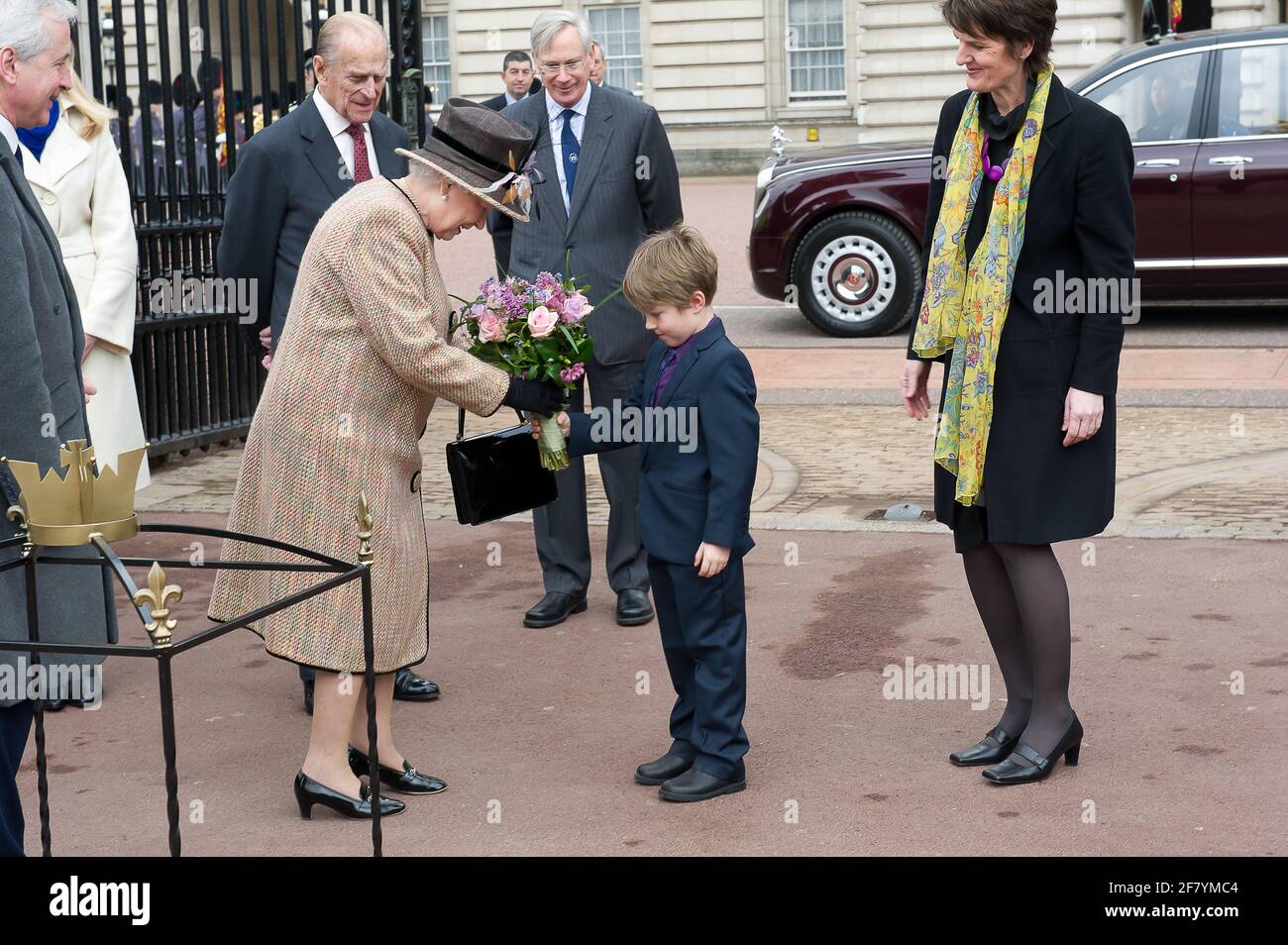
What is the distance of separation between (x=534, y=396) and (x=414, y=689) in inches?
53.1

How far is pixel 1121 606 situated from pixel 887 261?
6.88 metres

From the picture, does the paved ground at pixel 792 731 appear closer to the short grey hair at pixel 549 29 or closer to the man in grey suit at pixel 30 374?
the man in grey suit at pixel 30 374

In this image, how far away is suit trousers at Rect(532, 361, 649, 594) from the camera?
6227 mm

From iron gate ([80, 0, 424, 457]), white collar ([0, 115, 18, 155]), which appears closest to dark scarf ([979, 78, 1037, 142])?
white collar ([0, 115, 18, 155])

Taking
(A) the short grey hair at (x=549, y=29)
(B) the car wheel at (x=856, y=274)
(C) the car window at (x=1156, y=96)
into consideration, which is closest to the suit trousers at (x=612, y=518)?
(A) the short grey hair at (x=549, y=29)

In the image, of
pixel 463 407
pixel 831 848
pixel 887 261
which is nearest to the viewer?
pixel 831 848

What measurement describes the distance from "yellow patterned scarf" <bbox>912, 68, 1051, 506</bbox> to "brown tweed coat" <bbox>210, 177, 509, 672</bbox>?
116 centimetres

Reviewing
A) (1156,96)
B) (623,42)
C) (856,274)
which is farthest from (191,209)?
(623,42)

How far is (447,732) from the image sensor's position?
5051mm

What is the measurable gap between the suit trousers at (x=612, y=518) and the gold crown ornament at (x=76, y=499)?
3.19 metres

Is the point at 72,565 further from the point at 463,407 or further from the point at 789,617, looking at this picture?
the point at 789,617

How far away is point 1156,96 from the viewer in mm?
12172

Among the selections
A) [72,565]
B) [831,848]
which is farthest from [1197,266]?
[72,565]

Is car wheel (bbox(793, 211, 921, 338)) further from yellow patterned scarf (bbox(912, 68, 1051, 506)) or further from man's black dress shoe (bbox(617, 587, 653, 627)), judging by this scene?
yellow patterned scarf (bbox(912, 68, 1051, 506))
